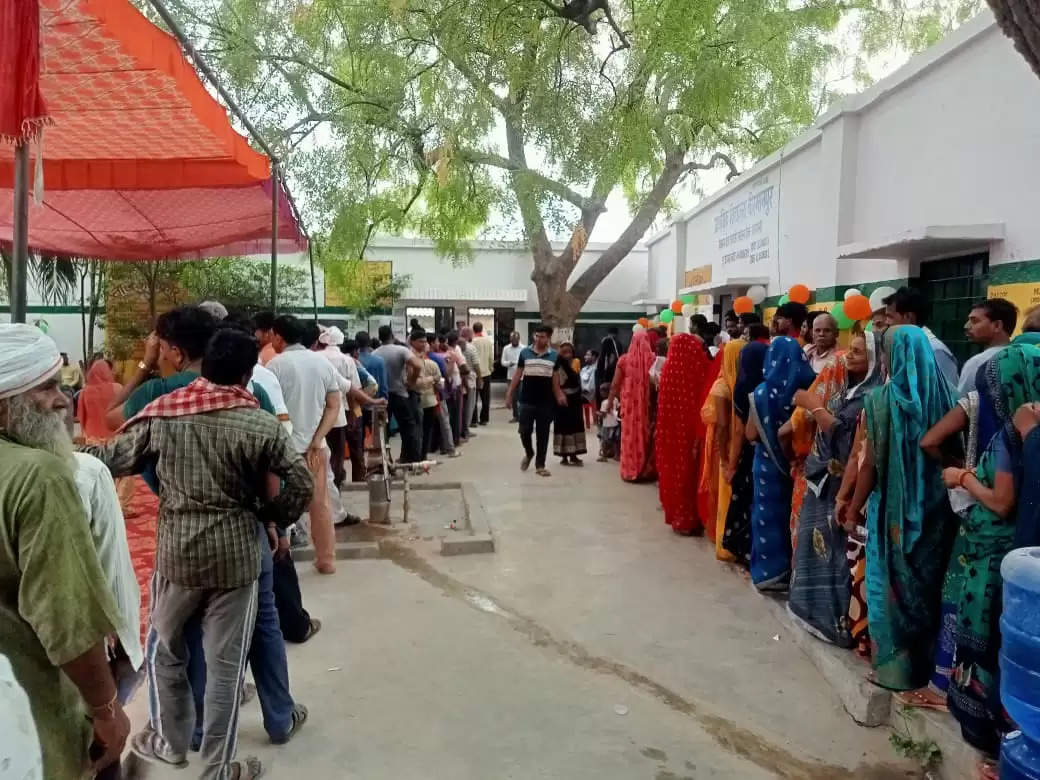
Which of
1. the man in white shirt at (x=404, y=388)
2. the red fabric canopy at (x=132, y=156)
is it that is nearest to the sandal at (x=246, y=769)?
the red fabric canopy at (x=132, y=156)

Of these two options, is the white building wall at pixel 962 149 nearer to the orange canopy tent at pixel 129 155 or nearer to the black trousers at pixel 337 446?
the orange canopy tent at pixel 129 155

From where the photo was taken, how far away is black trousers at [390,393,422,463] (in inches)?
332

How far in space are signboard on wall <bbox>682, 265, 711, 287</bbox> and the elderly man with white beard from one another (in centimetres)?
995

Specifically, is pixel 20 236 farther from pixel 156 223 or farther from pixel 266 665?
pixel 156 223

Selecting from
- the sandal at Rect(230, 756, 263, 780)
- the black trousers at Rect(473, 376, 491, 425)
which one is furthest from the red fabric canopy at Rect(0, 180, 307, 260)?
the black trousers at Rect(473, 376, 491, 425)

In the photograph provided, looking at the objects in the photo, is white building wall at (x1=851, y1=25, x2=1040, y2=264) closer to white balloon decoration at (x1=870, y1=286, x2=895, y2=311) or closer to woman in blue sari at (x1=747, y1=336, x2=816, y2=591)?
white balloon decoration at (x1=870, y1=286, x2=895, y2=311)

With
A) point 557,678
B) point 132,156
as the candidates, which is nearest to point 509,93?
point 132,156

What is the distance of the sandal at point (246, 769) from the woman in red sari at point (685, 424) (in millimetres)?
3932

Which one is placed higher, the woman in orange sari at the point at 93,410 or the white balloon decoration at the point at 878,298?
the white balloon decoration at the point at 878,298

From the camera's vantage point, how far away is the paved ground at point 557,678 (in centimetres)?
297

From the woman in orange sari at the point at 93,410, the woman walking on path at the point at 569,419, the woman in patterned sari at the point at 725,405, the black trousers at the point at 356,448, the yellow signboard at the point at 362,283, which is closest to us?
the woman in patterned sari at the point at 725,405

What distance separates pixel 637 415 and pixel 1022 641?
233 inches

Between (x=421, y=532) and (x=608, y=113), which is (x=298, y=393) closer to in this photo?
(x=421, y=532)

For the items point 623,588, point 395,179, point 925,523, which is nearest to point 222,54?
point 395,179
